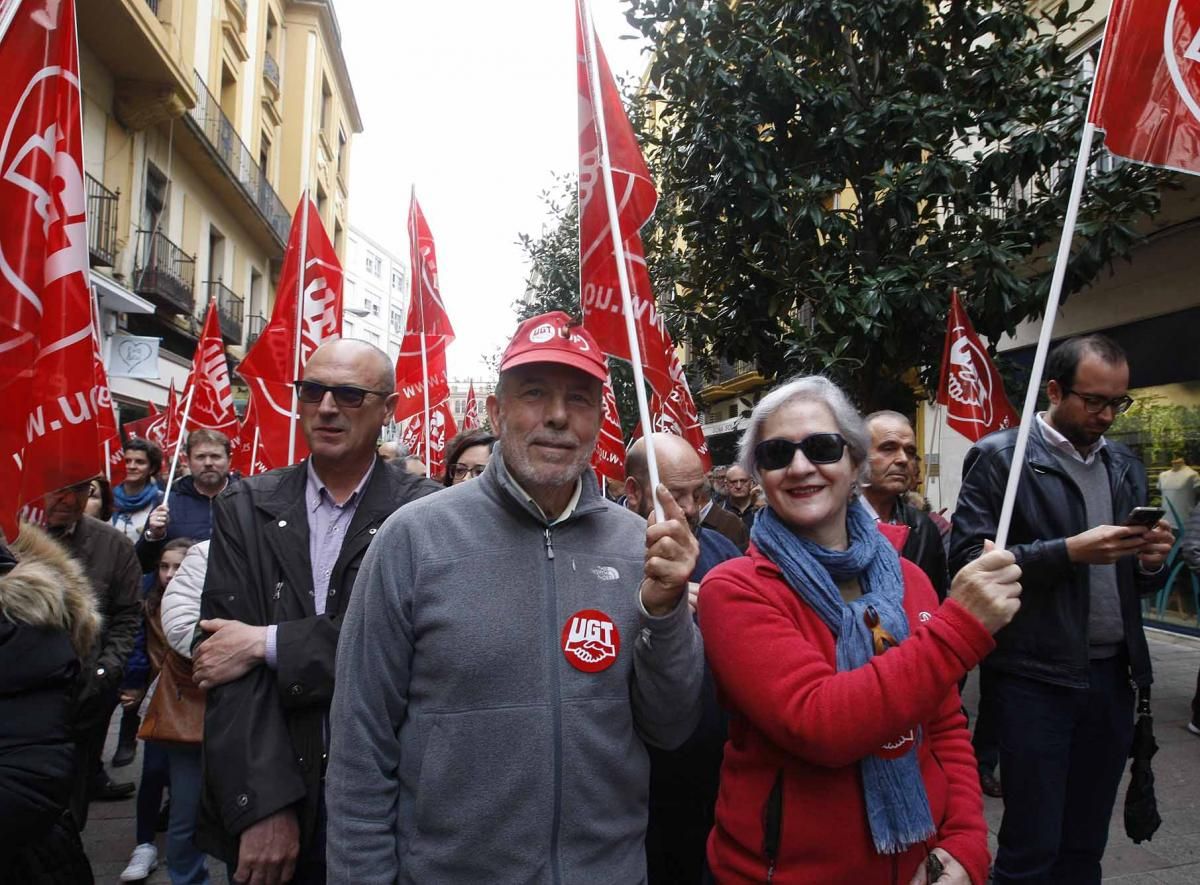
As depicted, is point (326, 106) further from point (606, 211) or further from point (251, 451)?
point (606, 211)

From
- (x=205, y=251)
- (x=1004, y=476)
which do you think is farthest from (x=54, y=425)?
(x=205, y=251)

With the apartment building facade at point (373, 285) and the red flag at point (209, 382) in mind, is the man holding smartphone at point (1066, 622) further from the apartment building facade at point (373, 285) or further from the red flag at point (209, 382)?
the apartment building facade at point (373, 285)

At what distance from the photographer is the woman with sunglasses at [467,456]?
196 inches

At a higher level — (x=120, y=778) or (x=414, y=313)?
(x=414, y=313)

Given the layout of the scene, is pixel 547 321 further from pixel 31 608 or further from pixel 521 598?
pixel 31 608

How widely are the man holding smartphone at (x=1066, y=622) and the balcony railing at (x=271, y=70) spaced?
28000 mm

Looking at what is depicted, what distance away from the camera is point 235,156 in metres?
22.4

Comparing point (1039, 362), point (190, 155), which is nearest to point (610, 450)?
point (1039, 362)

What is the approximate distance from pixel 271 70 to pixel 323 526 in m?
28.7

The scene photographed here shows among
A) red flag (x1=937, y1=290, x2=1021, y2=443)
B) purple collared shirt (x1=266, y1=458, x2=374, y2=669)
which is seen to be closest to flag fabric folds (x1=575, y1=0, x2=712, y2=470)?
purple collared shirt (x1=266, y1=458, x2=374, y2=669)

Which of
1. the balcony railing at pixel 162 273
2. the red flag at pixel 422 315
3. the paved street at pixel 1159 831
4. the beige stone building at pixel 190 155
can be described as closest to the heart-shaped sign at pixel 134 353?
the beige stone building at pixel 190 155

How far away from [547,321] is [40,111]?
1431 millimetres

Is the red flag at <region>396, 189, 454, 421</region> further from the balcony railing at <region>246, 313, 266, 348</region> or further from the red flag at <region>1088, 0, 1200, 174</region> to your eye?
the balcony railing at <region>246, 313, 266, 348</region>

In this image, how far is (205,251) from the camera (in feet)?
68.2
